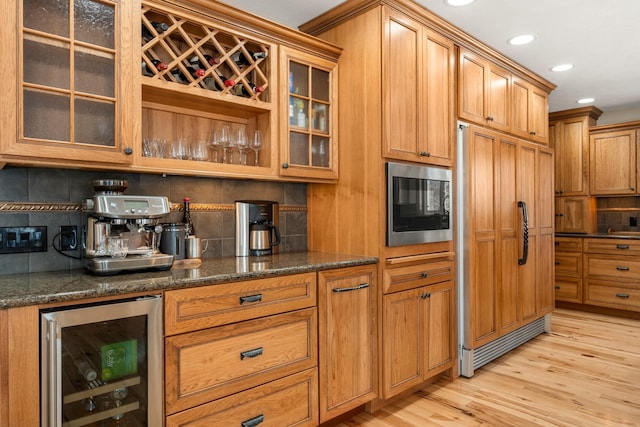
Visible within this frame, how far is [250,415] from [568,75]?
398 cm

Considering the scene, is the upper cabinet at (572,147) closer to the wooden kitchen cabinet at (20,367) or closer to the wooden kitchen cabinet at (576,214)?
the wooden kitchen cabinet at (576,214)

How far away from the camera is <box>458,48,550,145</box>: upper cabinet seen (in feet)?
9.78

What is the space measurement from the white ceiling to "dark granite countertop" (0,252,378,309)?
1.54 metres

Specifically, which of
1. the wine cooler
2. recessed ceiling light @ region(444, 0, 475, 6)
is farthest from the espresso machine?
recessed ceiling light @ region(444, 0, 475, 6)

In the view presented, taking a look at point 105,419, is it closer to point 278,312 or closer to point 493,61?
point 278,312

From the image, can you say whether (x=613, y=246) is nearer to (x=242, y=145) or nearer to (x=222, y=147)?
(x=242, y=145)

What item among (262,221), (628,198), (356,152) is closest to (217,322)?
(262,221)

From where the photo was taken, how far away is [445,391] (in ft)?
9.02

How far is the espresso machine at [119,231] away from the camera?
5.57 feet

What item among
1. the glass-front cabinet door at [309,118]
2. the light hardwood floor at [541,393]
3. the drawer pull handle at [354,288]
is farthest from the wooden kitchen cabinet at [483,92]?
the light hardwood floor at [541,393]

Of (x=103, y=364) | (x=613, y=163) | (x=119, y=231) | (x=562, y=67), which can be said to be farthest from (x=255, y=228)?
(x=613, y=163)

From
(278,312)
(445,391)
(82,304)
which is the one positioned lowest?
(445,391)

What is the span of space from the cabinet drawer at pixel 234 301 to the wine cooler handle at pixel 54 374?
35 cm

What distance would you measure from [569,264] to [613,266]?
439 mm
